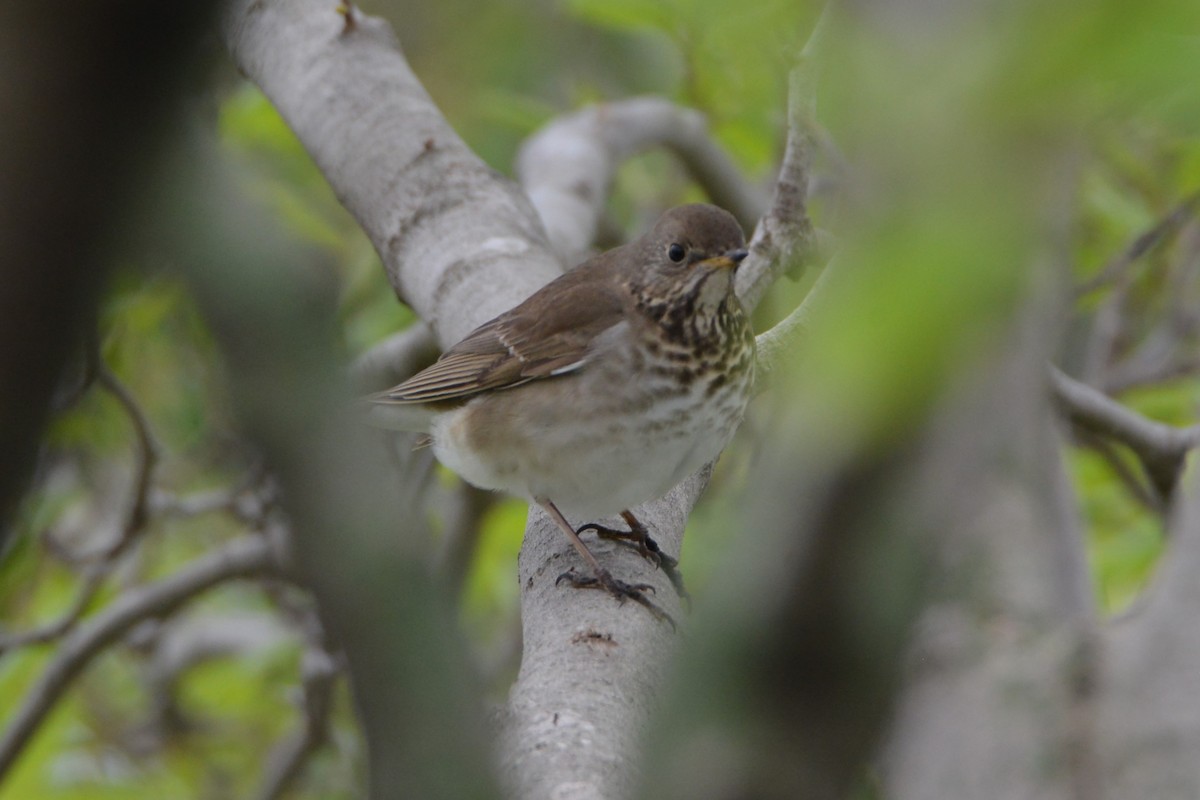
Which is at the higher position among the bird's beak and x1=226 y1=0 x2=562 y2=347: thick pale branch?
x1=226 y1=0 x2=562 y2=347: thick pale branch

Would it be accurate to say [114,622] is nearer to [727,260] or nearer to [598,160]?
[598,160]

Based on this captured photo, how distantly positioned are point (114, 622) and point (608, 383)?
2.80 m

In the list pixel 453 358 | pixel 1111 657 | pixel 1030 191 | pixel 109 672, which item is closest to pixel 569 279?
pixel 453 358

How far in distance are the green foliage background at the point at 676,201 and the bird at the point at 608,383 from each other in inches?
11.6

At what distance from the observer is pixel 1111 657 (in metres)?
1.24

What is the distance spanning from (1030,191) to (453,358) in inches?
131

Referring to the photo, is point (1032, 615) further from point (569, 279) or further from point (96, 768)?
point (96, 768)

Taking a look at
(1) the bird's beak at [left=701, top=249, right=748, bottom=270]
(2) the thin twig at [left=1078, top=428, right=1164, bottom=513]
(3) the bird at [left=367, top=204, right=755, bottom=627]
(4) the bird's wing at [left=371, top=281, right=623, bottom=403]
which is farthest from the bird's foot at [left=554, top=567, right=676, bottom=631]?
(2) the thin twig at [left=1078, top=428, right=1164, bottom=513]

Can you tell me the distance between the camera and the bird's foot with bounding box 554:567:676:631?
3160 millimetres

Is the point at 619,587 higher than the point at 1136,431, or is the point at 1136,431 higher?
the point at 1136,431

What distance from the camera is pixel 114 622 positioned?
215 inches

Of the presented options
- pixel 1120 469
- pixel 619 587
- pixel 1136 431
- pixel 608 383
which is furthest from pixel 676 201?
pixel 619 587

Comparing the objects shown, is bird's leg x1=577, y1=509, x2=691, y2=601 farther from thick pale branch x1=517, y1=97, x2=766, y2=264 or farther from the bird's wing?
thick pale branch x1=517, y1=97, x2=766, y2=264

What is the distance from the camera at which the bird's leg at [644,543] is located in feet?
11.7
